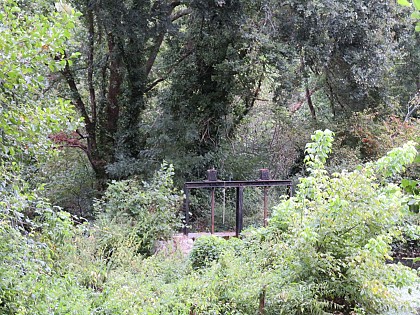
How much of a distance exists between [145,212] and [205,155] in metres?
3.36

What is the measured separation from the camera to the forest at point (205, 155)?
3256 mm

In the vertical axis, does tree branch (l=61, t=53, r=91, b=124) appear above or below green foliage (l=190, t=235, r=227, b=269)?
above

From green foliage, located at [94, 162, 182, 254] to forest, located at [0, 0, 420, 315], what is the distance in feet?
0.09

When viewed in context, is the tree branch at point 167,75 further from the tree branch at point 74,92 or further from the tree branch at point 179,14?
the tree branch at point 74,92

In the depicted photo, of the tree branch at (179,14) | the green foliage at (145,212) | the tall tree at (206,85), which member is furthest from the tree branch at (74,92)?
the green foliage at (145,212)

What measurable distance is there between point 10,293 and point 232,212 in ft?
20.5

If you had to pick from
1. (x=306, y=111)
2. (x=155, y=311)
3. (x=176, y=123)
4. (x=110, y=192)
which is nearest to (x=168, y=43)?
(x=176, y=123)

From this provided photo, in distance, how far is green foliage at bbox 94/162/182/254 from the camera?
20.2 ft

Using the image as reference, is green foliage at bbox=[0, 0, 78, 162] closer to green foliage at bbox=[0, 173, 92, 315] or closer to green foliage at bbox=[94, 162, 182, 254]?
green foliage at bbox=[0, 173, 92, 315]

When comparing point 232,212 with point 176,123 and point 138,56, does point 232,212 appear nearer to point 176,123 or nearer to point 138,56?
point 176,123

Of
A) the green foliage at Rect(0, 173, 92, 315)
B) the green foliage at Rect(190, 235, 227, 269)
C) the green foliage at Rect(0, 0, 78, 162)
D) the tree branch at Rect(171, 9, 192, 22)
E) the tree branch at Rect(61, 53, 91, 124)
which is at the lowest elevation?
the green foliage at Rect(190, 235, 227, 269)

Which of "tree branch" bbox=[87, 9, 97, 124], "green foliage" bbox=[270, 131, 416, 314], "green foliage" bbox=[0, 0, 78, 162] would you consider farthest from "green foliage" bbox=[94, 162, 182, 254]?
"tree branch" bbox=[87, 9, 97, 124]

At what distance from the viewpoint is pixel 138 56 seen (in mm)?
10156

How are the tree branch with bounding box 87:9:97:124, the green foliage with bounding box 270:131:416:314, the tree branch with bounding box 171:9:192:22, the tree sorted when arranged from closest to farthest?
1. the green foliage with bounding box 270:131:416:314
2. the tree
3. the tree branch with bounding box 171:9:192:22
4. the tree branch with bounding box 87:9:97:124
